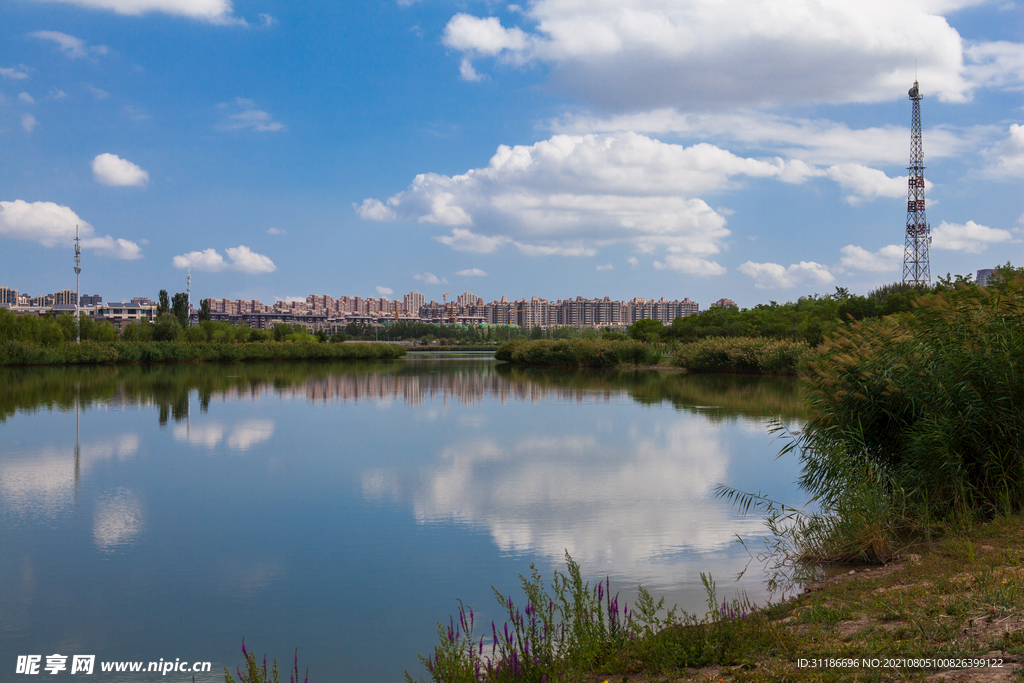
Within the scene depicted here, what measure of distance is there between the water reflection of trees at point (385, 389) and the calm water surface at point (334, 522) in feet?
9.29

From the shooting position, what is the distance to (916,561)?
516 centimetres

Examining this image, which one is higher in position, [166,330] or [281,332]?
[166,330]

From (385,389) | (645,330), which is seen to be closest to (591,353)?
(645,330)

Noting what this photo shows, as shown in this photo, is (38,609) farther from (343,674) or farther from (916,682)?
(916,682)

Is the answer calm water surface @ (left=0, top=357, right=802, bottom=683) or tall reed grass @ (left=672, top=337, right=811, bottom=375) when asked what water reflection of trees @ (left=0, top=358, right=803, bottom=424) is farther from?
calm water surface @ (left=0, top=357, right=802, bottom=683)

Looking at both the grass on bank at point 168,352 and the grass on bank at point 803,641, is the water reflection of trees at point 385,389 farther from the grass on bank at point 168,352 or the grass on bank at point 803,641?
the grass on bank at point 803,641

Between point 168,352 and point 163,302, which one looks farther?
point 163,302

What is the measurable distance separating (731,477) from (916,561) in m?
4.93

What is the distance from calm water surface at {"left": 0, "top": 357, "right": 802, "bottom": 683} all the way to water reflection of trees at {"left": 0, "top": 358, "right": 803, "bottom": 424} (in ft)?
9.29

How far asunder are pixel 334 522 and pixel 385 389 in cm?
1929

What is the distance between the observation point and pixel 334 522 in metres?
7.72

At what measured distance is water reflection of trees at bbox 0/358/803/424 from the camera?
20.0m

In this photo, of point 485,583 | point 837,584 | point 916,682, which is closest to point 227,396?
point 485,583

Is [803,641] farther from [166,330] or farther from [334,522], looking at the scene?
[166,330]
